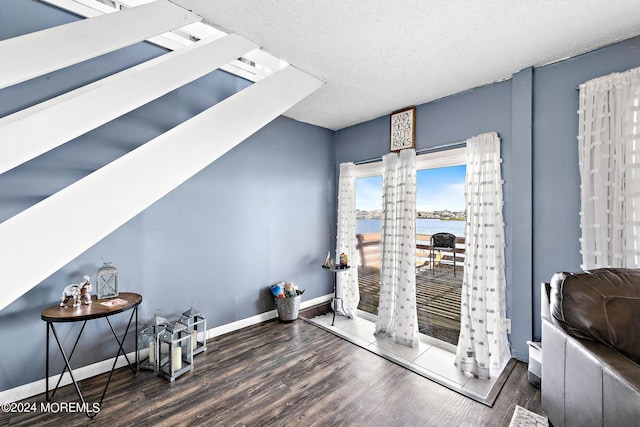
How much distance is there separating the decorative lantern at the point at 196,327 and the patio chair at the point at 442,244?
2512 millimetres

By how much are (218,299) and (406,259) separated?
6.95 ft

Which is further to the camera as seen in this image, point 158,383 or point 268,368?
point 268,368

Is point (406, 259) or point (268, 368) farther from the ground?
point (406, 259)

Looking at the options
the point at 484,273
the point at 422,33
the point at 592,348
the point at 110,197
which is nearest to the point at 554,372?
the point at 592,348

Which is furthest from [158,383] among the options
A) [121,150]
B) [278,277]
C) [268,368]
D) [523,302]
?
[523,302]

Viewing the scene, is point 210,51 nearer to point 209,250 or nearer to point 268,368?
point 209,250

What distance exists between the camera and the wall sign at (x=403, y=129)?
3.04 m

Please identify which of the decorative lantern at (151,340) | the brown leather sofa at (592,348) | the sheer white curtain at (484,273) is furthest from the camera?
the sheer white curtain at (484,273)

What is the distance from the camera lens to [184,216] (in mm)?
2543

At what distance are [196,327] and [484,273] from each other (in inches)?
110

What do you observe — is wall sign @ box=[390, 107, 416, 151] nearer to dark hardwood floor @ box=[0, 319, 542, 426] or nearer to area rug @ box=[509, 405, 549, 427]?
dark hardwood floor @ box=[0, 319, 542, 426]

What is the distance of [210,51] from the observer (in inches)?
71.9

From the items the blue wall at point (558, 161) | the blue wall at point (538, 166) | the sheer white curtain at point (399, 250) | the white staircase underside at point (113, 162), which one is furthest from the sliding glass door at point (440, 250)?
the white staircase underside at point (113, 162)

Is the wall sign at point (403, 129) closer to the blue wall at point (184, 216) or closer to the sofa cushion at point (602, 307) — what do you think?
the blue wall at point (184, 216)
